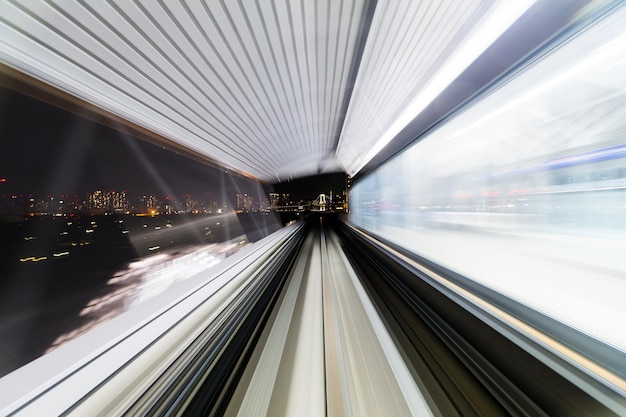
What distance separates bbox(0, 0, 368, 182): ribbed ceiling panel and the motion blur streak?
1.91 meters

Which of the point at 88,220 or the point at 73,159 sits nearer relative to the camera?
the point at 73,159

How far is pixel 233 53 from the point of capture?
307 cm

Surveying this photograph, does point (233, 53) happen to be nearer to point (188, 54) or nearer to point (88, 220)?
point (188, 54)

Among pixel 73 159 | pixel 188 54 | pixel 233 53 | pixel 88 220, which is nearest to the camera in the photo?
pixel 188 54

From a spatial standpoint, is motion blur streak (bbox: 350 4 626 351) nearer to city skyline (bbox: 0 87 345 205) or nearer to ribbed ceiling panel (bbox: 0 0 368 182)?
ribbed ceiling panel (bbox: 0 0 368 182)

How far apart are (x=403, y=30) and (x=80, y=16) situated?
11.5 feet

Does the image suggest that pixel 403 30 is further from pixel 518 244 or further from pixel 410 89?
pixel 518 244

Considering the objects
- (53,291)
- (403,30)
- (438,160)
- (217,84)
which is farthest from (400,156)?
(53,291)

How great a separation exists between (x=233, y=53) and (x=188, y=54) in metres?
0.59

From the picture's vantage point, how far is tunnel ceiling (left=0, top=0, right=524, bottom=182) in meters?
2.24

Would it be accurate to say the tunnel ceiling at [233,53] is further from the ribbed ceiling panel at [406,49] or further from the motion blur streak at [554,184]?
the motion blur streak at [554,184]

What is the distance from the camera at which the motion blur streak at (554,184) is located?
1.37 meters

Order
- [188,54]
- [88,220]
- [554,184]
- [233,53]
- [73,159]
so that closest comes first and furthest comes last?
1. [554,184]
2. [188,54]
3. [233,53]
4. [73,159]
5. [88,220]

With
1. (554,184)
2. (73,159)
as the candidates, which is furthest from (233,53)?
(73,159)
